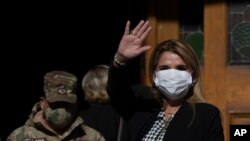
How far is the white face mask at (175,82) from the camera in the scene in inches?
128

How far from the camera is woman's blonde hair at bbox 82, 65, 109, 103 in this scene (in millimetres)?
4578

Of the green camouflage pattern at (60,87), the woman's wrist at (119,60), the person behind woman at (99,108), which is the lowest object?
the person behind woman at (99,108)

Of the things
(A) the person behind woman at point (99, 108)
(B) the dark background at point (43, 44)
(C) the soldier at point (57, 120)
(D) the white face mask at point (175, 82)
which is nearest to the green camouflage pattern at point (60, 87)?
(C) the soldier at point (57, 120)

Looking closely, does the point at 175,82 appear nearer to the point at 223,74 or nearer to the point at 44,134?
the point at 44,134

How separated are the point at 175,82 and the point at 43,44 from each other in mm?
3337

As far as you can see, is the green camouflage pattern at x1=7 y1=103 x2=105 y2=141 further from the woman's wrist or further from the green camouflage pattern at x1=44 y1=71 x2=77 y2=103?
the woman's wrist

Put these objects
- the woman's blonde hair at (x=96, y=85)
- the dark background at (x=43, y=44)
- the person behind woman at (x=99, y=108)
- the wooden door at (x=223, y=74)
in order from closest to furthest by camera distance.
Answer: the person behind woman at (x=99, y=108)
the woman's blonde hair at (x=96, y=85)
the wooden door at (x=223, y=74)
the dark background at (x=43, y=44)

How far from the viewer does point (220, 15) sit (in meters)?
4.98

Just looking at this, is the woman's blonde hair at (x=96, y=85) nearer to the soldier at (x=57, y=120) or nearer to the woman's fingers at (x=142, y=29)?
the soldier at (x=57, y=120)

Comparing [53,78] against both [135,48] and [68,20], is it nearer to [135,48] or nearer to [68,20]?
[135,48]

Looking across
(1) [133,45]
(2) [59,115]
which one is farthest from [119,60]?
(2) [59,115]

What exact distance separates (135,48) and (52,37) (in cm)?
330

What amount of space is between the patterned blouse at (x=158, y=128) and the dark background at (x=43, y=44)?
120 inches

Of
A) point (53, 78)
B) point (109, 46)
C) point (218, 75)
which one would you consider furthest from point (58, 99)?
point (109, 46)
